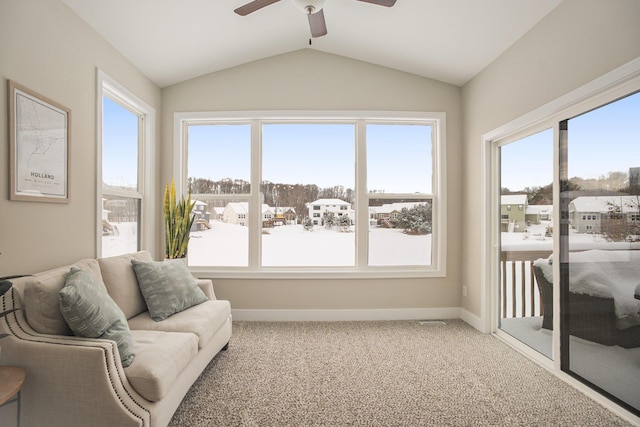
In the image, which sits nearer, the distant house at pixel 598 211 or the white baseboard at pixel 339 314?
the distant house at pixel 598 211

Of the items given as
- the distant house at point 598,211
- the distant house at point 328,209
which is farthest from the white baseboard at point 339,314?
the distant house at point 598,211

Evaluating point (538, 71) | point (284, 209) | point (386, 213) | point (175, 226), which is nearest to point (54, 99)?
point (175, 226)

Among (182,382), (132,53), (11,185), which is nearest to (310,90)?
(132,53)

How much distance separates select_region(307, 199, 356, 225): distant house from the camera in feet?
12.8

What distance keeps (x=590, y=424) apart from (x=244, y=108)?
387cm

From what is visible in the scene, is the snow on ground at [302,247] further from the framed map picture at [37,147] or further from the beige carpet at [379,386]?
the framed map picture at [37,147]

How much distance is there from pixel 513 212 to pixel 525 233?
0.82 feet

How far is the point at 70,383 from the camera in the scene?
5.08ft

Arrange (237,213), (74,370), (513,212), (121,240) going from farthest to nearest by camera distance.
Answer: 1. (237,213)
2. (121,240)
3. (513,212)
4. (74,370)

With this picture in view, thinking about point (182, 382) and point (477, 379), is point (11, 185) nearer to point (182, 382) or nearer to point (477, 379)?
point (182, 382)

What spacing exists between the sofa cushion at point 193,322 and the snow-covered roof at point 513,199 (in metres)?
2.77

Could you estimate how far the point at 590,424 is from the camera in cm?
192

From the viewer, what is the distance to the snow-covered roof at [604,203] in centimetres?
198

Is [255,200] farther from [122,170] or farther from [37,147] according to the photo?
[37,147]
